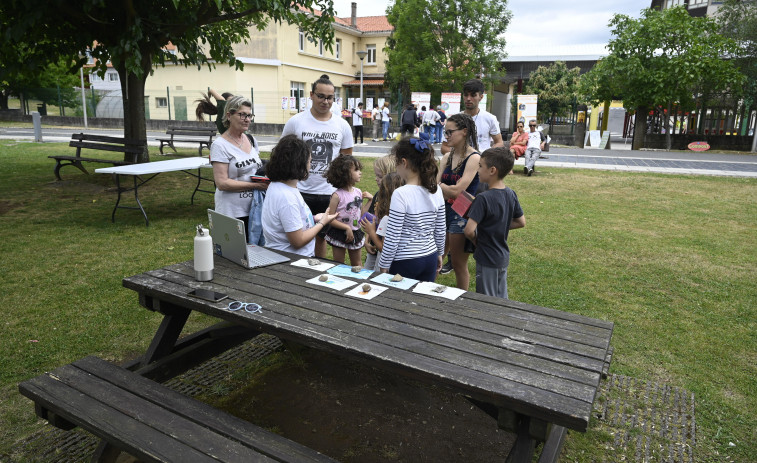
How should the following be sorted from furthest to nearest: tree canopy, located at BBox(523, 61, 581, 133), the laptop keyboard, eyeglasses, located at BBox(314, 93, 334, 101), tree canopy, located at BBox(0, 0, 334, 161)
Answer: tree canopy, located at BBox(523, 61, 581, 133) → tree canopy, located at BBox(0, 0, 334, 161) → eyeglasses, located at BBox(314, 93, 334, 101) → the laptop keyboard

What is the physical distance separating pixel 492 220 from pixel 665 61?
826 inches

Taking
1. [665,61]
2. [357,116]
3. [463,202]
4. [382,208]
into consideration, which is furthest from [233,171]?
[665,61]

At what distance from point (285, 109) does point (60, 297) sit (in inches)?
914

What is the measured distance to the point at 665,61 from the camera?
20.1 m

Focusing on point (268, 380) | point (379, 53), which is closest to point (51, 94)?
point (379, 53)

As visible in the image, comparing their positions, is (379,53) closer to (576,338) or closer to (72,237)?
(72,237)

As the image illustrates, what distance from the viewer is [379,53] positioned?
39500 mm

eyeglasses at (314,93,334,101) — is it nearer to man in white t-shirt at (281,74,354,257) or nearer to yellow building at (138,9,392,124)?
man in white t-shirt at (281,74,354,257)

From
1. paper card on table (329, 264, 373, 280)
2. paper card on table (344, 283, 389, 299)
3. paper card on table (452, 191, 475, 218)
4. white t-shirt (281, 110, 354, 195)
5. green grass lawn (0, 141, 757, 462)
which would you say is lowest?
green grass lawn (0, 141, 757, 462)

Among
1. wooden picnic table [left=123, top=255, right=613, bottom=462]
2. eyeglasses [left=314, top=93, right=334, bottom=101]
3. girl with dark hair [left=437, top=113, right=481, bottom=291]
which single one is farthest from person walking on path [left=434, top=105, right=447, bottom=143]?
wooden picnic table [left=123, top=255, right=613, bottom=462]

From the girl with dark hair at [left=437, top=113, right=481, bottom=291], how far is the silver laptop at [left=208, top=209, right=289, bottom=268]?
1632mm

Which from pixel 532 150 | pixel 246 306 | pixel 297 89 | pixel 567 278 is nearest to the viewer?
pixel 246 306

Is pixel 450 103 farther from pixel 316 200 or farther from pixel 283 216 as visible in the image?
pixel 283 216

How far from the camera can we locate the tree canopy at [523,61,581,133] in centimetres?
3275
